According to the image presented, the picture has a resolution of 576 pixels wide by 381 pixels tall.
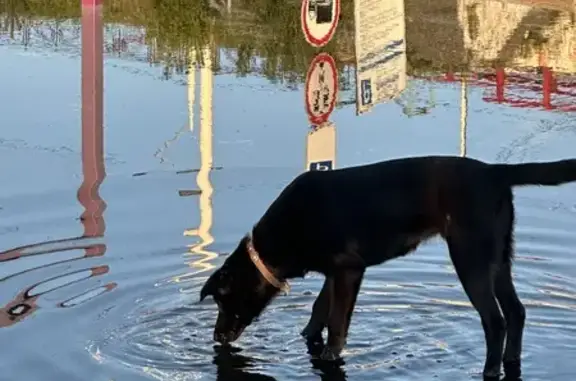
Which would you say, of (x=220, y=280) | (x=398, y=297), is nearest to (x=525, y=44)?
(x=398, y=297)

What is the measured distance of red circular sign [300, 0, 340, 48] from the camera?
30.6ft

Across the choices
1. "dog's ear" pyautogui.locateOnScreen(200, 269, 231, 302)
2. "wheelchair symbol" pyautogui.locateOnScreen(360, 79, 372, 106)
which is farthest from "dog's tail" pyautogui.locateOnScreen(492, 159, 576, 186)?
"wheelchair symbol" pyautogui.locateOnScreen(360, 79, 372, 106)

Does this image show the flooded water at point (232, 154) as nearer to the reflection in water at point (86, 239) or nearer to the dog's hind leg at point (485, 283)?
the reflection in water at point (86, 239)

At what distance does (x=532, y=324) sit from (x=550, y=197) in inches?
112

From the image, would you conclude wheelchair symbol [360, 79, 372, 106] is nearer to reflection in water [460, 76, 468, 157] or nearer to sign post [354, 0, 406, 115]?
sign post [354, 0, 406, 115]

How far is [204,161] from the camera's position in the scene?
11109mm

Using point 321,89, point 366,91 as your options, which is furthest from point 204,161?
point 321,89

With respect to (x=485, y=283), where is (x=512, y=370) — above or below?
below

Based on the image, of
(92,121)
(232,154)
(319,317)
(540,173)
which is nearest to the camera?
(540,173)

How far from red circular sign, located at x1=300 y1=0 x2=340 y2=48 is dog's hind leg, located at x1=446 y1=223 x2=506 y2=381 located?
308 centimetres

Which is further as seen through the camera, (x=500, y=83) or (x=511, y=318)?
(x=500, y=83)

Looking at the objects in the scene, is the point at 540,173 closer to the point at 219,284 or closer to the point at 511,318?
the point at 511,318

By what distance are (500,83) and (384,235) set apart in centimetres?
813

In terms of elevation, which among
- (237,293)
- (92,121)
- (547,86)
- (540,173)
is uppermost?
(547,86)
